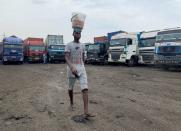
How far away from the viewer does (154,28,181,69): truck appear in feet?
68.3

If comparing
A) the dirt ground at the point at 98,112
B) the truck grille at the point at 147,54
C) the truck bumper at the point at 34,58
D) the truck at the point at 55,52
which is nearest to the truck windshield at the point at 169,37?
the truck grille at the point at 147,54

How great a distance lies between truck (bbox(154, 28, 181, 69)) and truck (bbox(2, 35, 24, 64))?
17.9 metres

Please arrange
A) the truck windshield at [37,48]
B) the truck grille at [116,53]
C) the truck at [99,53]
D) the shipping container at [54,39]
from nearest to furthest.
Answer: the truck grille at [116,53] < the truck at [99,53] < the truck windshield at [37,48] < the shipping container at [54,39]

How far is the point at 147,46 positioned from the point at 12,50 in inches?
610

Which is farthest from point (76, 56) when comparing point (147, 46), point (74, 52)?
point (147, 46)

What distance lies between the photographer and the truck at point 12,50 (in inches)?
1353

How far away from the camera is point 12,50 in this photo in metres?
34.5

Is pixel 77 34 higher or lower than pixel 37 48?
higher

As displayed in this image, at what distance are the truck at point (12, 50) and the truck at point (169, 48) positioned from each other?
58.6ft

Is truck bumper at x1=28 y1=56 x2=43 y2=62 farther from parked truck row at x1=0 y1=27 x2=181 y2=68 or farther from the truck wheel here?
the truck wheel

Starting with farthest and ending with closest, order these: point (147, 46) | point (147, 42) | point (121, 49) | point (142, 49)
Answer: point (121, 49) < point (142, 49) < point (147, 42) < point (147, 46)

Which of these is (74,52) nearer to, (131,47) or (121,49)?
(131,47)

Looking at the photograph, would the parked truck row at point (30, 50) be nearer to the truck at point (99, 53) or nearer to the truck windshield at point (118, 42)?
the truck at point (99, 53)

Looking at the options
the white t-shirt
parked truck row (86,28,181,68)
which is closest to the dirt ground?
the white t-shirt
